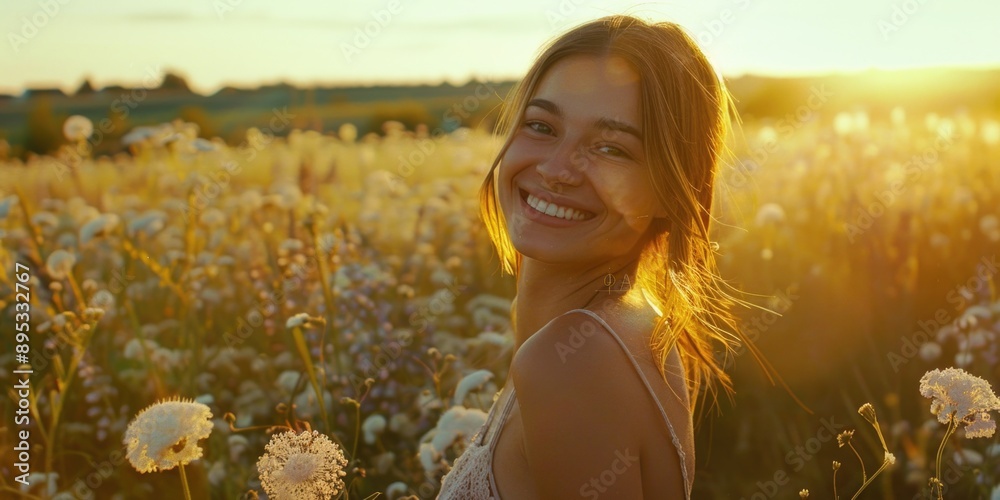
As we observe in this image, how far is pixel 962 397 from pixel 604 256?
32.4 inches

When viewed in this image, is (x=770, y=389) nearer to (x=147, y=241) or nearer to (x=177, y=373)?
(x=177, y=373)

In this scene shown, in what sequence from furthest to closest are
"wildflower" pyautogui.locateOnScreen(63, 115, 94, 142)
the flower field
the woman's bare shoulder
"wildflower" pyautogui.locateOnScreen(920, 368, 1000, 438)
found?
"wildflower" pyautogui.locateOnScreen(63, 115, 94, 142) < the flower field < "wildflower" pyautogui.locateOnScreen(920, 368, 1000, 438) < the woman's bare shoulder

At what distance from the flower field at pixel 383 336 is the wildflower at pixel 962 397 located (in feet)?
0.04

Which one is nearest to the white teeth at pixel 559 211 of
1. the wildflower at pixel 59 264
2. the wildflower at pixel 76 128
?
→ the wildflower at pixel 59 264

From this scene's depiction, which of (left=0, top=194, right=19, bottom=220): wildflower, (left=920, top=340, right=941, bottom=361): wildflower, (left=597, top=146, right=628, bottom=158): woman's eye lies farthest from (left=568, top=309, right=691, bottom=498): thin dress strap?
(left=0, top=194, right=19, bottom=220): wildflower

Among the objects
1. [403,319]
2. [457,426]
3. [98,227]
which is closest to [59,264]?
[98,227]

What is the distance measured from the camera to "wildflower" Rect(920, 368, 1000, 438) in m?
1.93

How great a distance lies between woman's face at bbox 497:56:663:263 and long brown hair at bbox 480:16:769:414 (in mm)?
32

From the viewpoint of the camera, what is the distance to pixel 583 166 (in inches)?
81.3

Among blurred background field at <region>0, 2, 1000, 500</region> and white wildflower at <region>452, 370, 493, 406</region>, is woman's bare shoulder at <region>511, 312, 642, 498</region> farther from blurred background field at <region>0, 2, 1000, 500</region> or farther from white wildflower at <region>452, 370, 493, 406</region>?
white wildflower at <region>452, 370, 493, 406</region>

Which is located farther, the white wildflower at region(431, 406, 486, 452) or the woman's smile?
the white wildflower at region(431, 406, 486, 452)

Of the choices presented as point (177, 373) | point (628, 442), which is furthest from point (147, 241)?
point (628, 442)

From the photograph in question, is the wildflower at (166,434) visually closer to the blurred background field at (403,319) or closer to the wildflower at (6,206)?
the blurred background field at (403,319)

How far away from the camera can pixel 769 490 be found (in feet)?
12.8
